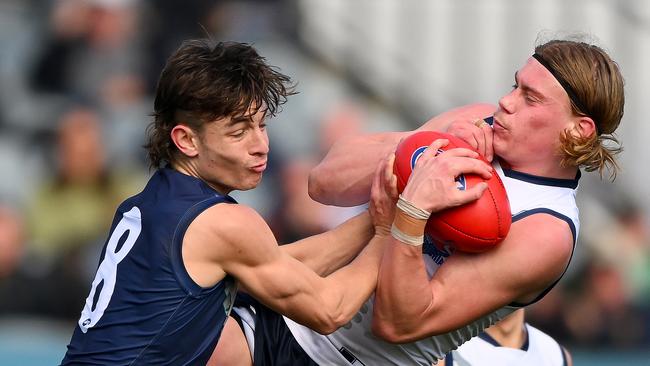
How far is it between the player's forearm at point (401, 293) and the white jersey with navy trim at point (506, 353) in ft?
4.17

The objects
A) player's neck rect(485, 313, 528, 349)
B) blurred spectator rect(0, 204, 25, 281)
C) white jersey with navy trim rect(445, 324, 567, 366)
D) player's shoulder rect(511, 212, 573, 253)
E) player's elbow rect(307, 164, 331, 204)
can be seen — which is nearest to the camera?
player's shoulder rect(511, 212, 573, 253)

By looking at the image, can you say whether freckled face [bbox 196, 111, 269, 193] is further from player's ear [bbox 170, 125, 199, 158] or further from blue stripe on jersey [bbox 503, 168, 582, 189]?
blue stripe on jersey [bbox 503, 168, 582, 189]

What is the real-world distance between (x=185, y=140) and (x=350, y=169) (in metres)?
0.79

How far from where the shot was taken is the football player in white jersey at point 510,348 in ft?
18.9

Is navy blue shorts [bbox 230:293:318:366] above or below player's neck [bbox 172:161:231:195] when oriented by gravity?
below

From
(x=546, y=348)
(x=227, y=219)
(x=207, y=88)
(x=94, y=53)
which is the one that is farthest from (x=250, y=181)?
(x=94, y=53)

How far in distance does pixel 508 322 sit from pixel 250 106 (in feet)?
7.51

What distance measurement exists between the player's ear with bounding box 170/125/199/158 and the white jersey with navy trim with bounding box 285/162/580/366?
36.6 inches

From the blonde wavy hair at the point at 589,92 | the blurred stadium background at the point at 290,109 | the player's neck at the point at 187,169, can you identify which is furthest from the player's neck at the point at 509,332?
the blurred stadium background at the point at 290,109

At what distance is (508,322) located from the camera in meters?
5.90

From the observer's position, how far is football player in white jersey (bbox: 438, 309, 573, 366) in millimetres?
5766

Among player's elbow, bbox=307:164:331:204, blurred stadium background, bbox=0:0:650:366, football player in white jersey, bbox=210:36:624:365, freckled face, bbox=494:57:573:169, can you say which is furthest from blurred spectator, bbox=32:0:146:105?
freckled face, bbox=494:57:573:169

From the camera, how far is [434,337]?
467cm

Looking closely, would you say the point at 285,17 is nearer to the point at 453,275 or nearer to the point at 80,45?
the point at 80,45
